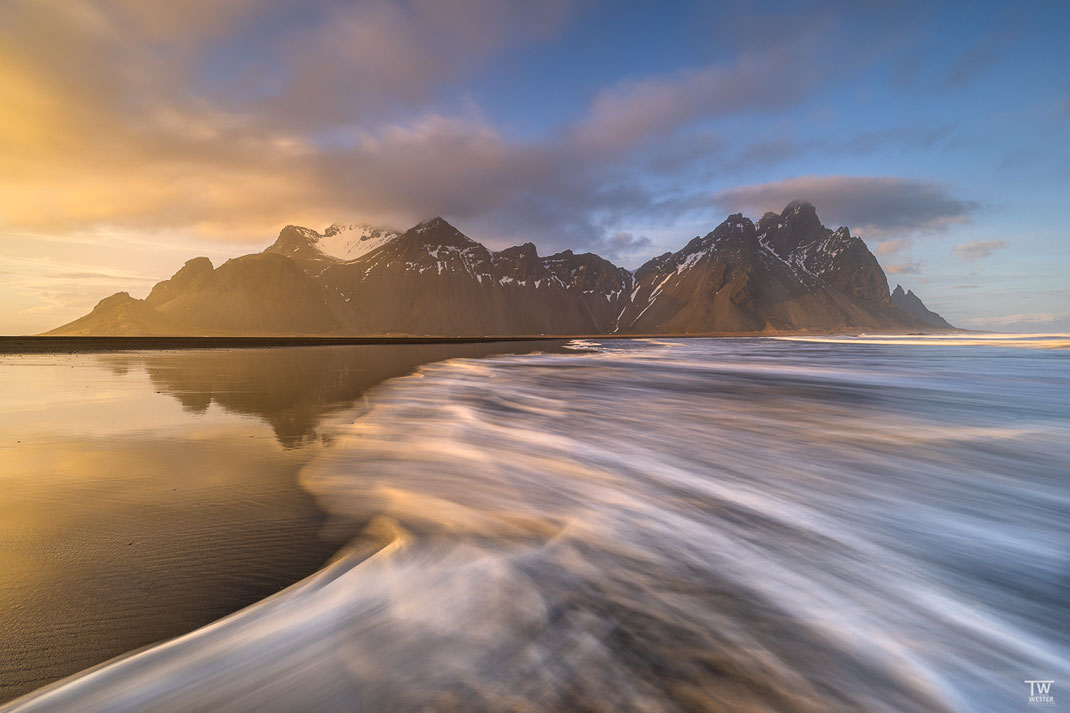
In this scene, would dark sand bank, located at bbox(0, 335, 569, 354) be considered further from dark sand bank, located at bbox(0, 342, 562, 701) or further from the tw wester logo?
the tw wester logo

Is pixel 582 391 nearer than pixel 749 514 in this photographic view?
No

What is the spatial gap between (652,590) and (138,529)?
5.29 meters

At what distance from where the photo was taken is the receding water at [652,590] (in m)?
2.92

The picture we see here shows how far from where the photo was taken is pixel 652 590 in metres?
4.20

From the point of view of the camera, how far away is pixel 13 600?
3.62 meters

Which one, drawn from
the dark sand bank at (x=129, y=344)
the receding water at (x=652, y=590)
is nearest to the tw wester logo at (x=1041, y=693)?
the receding water at (x=652, y=590)

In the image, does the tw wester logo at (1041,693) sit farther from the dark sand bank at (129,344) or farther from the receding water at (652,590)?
the dark sand bank at (129,344)

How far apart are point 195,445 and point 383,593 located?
22.8 feet

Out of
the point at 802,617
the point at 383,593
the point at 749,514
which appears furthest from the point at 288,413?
the point at 802,617

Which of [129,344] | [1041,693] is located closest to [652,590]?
[1041,693]

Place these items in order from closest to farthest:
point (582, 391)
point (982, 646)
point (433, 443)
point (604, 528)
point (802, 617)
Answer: point (982, 646) → point (802, 617) → point (604, 528) → point (433, 443) → point (582, 391)

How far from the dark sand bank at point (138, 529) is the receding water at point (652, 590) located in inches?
13.3

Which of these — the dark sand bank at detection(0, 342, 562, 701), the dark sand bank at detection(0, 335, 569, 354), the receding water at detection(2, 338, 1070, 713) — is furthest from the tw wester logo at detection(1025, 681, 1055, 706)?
the dark sand bank at detection(0, 335, 569, 354)

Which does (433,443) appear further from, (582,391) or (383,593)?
(582,391)
